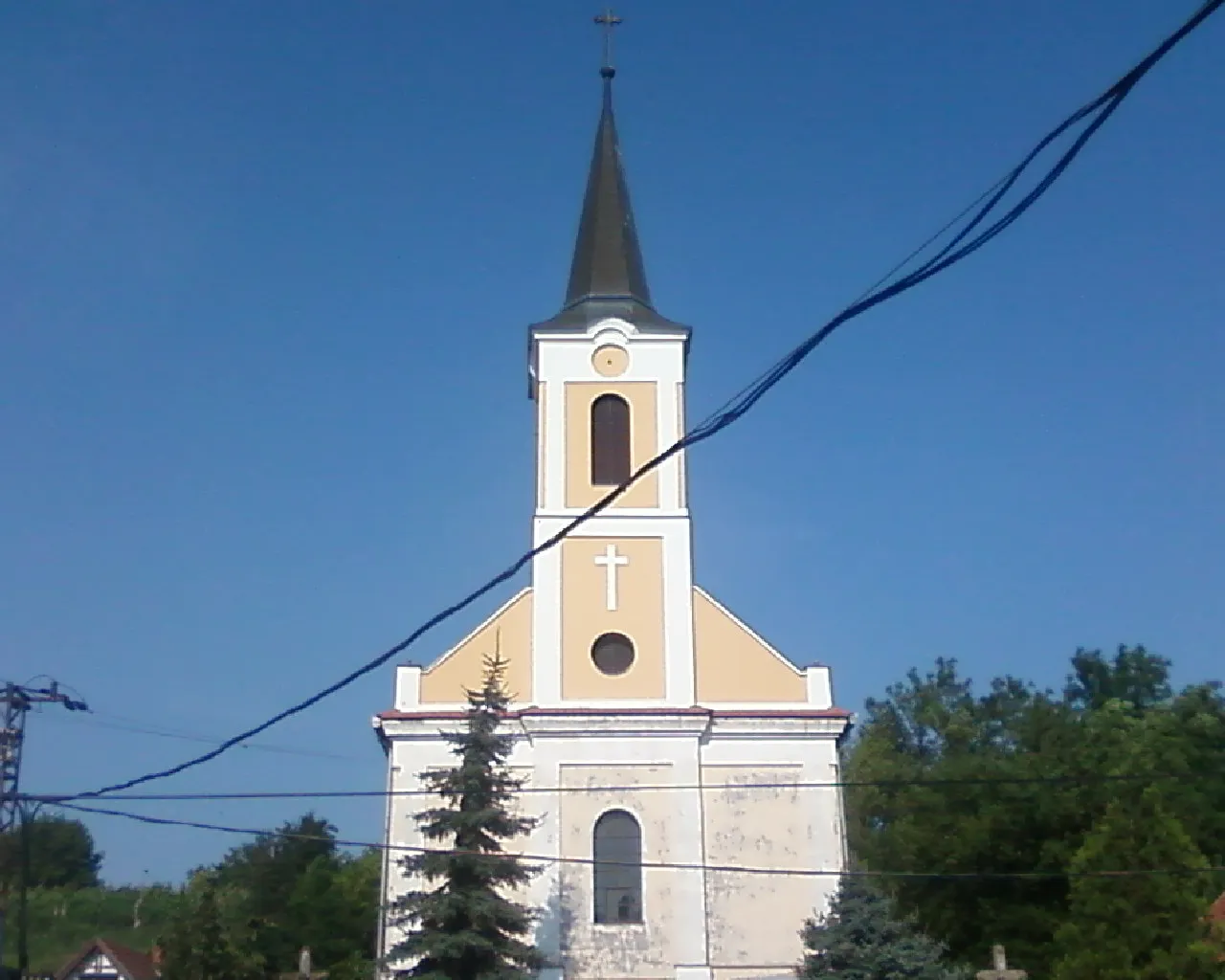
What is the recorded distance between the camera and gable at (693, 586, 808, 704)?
78.7 feet

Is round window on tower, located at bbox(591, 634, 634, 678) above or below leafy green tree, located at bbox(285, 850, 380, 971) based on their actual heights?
above

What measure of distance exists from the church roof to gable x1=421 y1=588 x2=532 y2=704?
218 inches

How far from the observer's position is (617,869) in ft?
74.2

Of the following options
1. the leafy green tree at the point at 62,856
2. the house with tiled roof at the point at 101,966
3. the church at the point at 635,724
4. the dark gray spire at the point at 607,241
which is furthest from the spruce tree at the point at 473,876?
the leafy green tree at the point at 62,856

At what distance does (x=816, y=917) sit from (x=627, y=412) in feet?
30.7

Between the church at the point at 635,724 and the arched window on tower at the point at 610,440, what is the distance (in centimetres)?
3

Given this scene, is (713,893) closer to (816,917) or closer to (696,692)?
(816,917)

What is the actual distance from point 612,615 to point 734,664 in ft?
7.33

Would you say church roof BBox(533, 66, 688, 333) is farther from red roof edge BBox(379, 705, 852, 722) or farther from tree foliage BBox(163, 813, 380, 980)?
tree foliage BBox(163, 813, 380, 980)

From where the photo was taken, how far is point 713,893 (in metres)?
22.5

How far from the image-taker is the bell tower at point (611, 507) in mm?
23984

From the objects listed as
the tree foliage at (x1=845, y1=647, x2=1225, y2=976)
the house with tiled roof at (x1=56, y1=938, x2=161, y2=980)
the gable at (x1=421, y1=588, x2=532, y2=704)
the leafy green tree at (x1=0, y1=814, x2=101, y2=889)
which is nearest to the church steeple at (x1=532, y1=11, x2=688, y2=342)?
the gable at (x1=421, y1=588, x2=532, y2=704)

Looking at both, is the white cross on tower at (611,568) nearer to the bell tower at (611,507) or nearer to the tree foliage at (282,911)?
the bell tower at (611,507)

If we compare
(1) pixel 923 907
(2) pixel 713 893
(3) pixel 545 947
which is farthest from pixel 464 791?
(1) pixel 923 907
